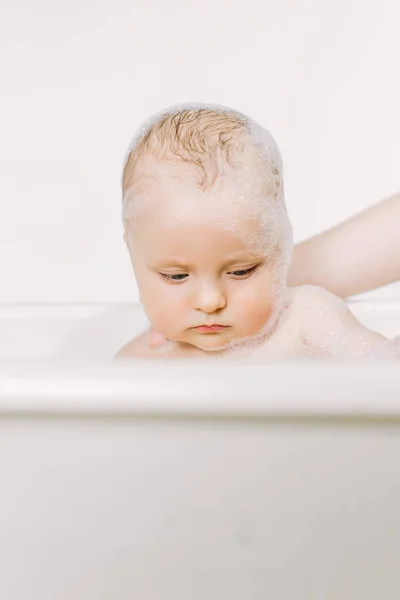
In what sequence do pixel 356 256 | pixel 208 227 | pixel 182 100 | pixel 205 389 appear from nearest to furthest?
pixel 205 389, pixel 208 227, pixel 356 256, pixel 182 100

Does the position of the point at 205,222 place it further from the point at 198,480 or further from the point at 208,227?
the point at 198,480

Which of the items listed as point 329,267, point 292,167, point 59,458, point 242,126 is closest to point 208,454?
point 59,458

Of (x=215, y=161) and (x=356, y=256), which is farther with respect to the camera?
(x=356, y=256)

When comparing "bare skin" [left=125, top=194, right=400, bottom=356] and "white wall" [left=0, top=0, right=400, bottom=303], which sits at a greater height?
"white wall" [left=0, top=0, right=400, bottom=303]

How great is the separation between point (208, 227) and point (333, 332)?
250 mm

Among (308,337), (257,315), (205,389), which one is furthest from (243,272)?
(205,389)

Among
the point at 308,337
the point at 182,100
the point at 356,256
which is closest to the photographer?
the point at 308,337

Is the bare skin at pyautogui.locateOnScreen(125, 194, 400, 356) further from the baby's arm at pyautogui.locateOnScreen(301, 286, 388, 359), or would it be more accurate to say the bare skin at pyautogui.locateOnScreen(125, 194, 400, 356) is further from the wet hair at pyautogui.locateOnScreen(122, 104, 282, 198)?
the wet hair at pyautogui.locateOnScreen(122, 104, 282, 198)

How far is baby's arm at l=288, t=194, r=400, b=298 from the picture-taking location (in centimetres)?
122

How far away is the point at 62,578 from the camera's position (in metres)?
0.77

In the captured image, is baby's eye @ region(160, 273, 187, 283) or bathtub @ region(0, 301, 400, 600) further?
baby's eye @ region(160, 273, 187, 283)

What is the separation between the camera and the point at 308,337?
105cm

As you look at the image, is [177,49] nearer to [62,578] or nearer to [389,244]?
[389,244]

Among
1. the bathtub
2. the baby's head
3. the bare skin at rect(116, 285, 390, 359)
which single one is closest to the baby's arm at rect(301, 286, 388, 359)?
the bare skin at rect(116, 285, 390, 359)
